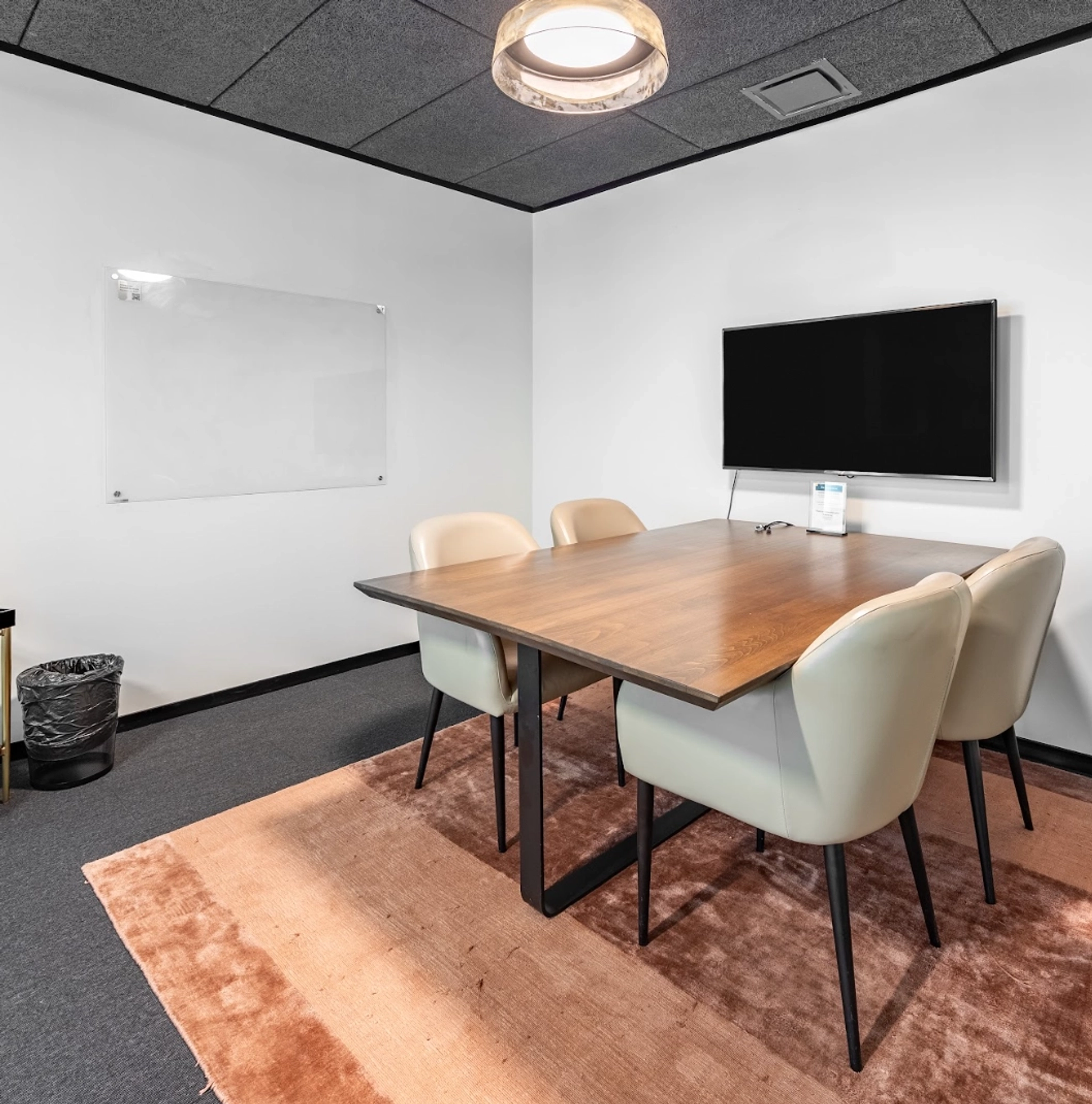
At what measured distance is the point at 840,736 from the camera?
1312mm

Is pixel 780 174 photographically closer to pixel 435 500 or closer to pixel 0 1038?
pixel 435 500

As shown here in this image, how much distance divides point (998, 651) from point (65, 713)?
2.85m

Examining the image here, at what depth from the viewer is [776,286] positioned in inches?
131

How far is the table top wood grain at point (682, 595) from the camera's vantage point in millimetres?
1386

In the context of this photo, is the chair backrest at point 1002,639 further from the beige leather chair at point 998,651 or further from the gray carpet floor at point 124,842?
the gray carpet floor at point 124,842

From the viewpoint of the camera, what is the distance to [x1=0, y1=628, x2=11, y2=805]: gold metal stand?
2365mm

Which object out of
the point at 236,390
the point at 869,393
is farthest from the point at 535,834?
the point at 236,390

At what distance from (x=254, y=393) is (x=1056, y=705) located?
3.48 metres

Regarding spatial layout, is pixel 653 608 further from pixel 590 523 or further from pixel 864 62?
pixel 864 62

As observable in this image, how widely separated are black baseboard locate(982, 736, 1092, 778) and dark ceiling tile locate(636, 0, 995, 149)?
2433 millimetres

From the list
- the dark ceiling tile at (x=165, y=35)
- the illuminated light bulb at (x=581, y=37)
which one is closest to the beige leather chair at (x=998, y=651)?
the illuminated light bulb at (x=581, y=37)

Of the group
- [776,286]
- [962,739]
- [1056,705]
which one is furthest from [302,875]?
[776,286]

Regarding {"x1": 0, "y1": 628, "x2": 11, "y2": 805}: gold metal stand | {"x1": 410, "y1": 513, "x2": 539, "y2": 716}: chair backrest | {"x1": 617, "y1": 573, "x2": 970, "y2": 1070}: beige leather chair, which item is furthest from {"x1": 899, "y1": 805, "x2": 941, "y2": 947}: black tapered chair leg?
{"x1": 0, "y1": 628, "x2": 11, "y2": 805}: gold metal stand

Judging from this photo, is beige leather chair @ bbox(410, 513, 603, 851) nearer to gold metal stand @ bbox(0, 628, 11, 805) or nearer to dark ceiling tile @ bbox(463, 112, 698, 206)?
gold metal stand @ bbox(0, 628, 11, 805)
